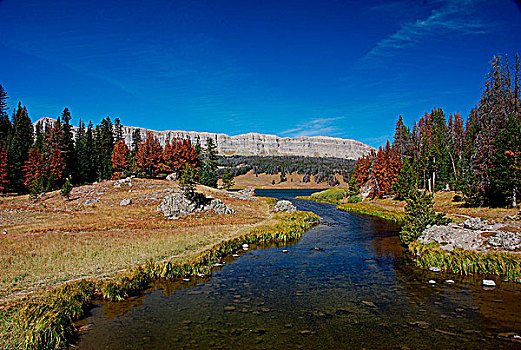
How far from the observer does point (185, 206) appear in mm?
46562

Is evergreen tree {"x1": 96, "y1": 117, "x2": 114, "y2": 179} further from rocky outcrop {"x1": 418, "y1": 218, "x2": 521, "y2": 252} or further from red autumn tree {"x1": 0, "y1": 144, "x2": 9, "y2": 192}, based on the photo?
rocky outcrop {"x1": 418, "y1": 218, "x2": 521, "y2": 252}

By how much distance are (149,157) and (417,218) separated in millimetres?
80721

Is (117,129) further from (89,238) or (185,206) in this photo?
(89,238)

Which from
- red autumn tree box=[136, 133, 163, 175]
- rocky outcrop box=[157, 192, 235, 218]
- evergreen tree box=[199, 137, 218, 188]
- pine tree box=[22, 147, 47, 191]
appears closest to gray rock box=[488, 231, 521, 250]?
rocky outcrop box=[157, 192, 235, 218]

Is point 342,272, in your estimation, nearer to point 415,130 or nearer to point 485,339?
point 485,339

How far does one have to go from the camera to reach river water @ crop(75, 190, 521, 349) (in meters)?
11.2

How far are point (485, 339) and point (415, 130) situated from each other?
80.8 metres

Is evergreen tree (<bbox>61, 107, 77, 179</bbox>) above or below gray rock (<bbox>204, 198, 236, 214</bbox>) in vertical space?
above

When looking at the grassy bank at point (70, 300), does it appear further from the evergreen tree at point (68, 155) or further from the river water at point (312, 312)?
the evergreen tree at point (68, 155)

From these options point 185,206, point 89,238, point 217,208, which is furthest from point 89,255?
point 217,208

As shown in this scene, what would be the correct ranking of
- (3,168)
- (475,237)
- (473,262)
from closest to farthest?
(473,262), (475,237), (3,168)

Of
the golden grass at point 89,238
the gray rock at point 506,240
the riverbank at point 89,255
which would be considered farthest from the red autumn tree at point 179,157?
the gray rock at point 506,240

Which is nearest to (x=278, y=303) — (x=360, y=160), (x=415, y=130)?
(x=415, y=130)

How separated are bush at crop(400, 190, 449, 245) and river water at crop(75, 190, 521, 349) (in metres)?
7.54
